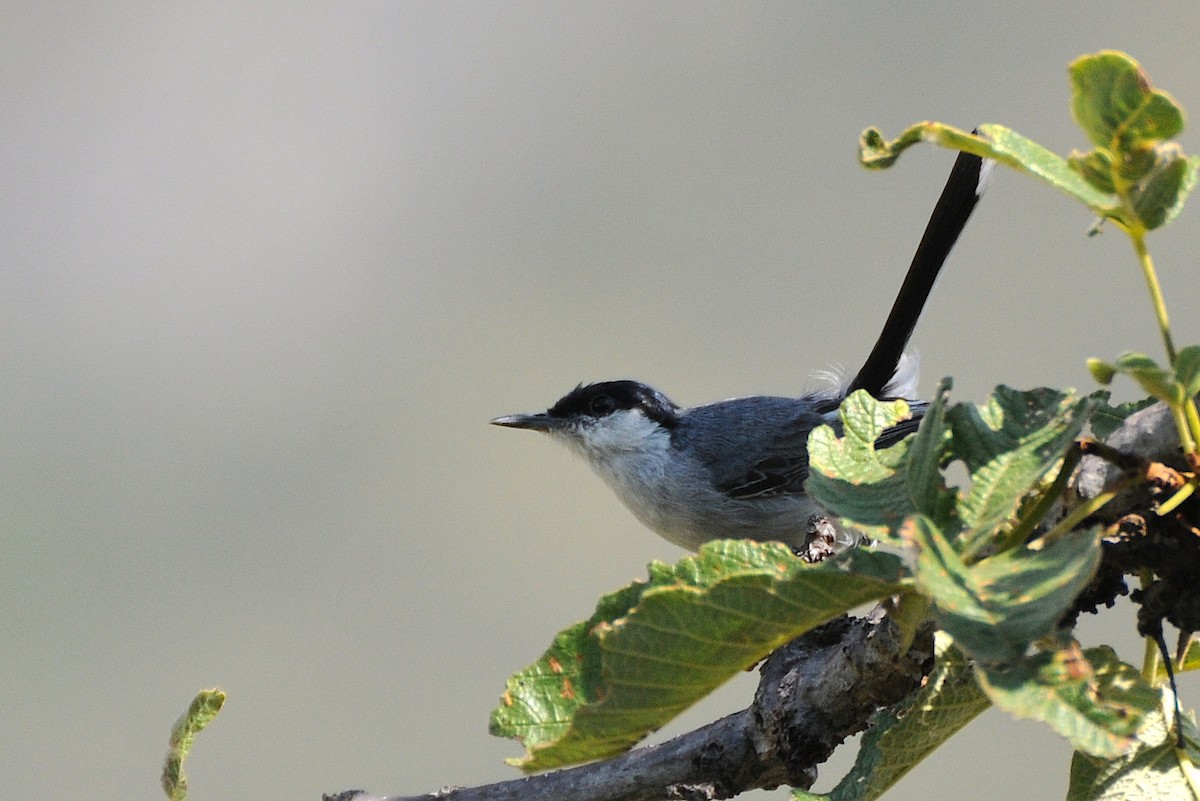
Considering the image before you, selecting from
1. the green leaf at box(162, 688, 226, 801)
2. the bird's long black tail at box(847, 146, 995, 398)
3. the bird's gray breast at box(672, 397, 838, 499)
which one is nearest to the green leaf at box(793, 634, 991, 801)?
the green leaf at box(162, 688, 226, 801)

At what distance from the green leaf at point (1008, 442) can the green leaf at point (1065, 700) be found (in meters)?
0.13

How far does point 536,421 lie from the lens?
6148mm

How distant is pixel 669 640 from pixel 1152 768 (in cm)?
53

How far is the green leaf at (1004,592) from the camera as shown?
856mm

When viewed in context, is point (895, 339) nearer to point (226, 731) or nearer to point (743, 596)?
point (743, 596)

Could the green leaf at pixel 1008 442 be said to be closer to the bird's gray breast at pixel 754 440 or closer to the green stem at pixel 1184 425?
the green stem at pixel 1184 425

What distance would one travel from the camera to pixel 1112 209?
3.29ft

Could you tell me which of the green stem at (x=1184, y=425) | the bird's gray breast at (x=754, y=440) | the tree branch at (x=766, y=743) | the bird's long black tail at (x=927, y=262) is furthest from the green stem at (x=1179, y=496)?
the bird's gray breast at (x=754, y=440)

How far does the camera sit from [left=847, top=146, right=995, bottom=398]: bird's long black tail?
3967 mm

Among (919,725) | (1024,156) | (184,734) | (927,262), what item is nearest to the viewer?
(1024,156)

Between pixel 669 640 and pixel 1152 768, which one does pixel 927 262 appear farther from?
pixel 669 640

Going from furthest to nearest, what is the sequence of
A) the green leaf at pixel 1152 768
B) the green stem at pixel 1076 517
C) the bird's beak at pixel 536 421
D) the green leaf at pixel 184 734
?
the bird's beak at pixel 536 421 → the green leaf at pixel 184 734 → the green leaf at pixel 1152 768 → the green stem at pixel 1076 517

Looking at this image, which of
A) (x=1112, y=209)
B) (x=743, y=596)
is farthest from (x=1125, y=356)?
(x=743, y=596)

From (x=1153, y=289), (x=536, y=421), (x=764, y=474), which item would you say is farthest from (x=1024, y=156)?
(x=536, y=421)
